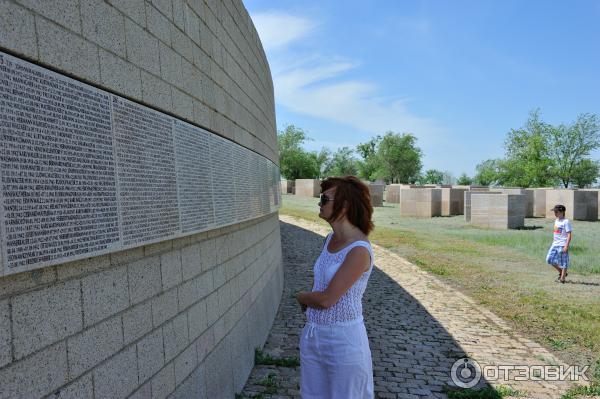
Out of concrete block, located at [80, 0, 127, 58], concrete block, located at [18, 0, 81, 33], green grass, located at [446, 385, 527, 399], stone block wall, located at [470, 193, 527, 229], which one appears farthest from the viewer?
stone block wall, located at [470, 193, 527, 229]

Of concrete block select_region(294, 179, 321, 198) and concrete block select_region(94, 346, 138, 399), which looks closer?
concrete block select_region(94, 346, 138, 399)

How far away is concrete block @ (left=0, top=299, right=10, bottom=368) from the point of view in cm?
187

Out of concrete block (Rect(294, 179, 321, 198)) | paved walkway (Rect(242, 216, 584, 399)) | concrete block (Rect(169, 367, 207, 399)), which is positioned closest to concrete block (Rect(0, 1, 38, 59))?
concrete block (Rect(169, 367, 207, 399))

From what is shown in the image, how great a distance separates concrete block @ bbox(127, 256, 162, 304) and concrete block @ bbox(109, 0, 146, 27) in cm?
152

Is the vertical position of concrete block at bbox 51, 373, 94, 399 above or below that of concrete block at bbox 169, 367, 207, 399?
above

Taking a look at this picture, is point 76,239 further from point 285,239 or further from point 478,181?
point 478,181

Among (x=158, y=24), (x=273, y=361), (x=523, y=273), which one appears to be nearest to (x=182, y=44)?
(x=158, y=24)

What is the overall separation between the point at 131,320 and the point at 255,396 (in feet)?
8.29

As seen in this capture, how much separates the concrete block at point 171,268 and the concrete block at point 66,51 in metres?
1.32

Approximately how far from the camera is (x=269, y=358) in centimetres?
604

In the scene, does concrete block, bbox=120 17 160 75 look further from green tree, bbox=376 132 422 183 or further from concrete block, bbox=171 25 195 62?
green tree, bbox=376 132 422 183

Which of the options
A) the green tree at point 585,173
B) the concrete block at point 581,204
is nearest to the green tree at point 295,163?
the green tree at point 585,173

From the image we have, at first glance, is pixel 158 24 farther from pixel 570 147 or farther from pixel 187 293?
pixel 570 147

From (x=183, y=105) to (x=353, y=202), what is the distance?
168 centimetres
